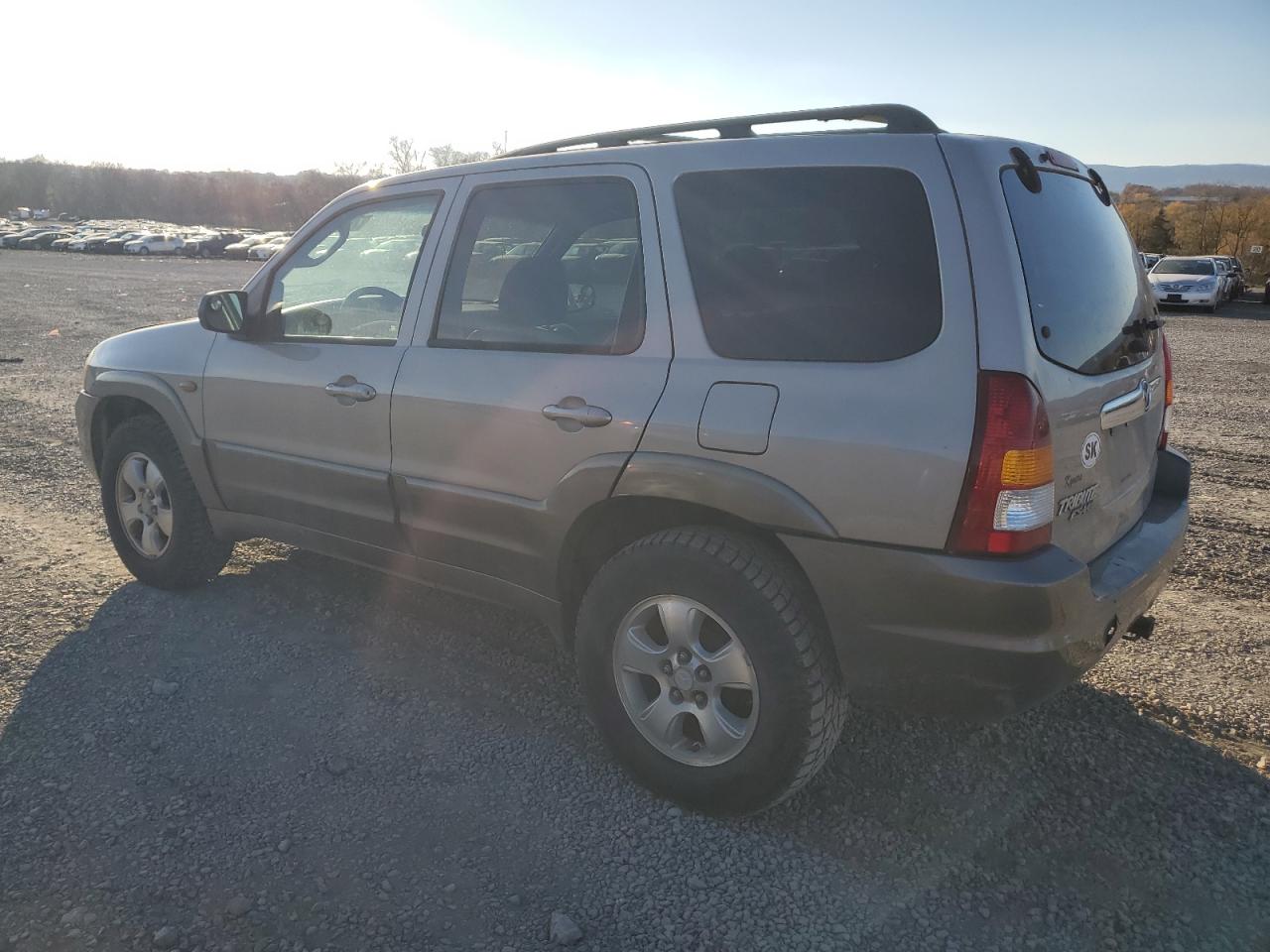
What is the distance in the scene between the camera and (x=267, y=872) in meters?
2.62

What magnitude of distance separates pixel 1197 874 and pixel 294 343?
356cm

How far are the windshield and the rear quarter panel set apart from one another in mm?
27853

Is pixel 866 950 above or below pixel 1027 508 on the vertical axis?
below

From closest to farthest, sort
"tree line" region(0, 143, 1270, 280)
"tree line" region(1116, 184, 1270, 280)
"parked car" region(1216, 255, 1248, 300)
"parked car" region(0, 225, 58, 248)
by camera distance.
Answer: "parked car" region(1216, 255, 1248, 300) < "tree line" region(1116, 184, 1270, 280) < "parked car" region(0, 225, 58, 248) < "tree line" region(0, 143, 1270, 280)

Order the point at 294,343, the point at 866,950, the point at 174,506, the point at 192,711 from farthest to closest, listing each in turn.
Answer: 1. the point at 174,506
2. the point at 294,343
3. the point at 192,711
4. the point at 866,950

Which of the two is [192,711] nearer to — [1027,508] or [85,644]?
[85,644]

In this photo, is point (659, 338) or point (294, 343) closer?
point (659, 338)

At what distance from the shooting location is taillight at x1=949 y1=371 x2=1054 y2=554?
233 centimetres

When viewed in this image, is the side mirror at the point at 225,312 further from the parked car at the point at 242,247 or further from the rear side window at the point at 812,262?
the parked car at the point at 242,247

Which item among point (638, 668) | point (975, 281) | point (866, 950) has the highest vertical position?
point (975, 281)

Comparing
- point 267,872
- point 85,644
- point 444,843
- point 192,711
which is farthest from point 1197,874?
point 85,644

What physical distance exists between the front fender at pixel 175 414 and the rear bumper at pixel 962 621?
2.89 meters

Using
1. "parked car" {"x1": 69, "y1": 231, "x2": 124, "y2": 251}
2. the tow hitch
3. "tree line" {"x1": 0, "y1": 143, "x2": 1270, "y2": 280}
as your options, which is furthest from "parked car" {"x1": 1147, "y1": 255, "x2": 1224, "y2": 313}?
"tree line" {"x1": 0, "y1": 143, "x2": 1270, "y2": 280}

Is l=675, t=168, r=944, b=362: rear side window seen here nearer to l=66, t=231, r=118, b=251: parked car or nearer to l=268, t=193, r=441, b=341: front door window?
l=268, t=193, r=441, b=341: front door window
